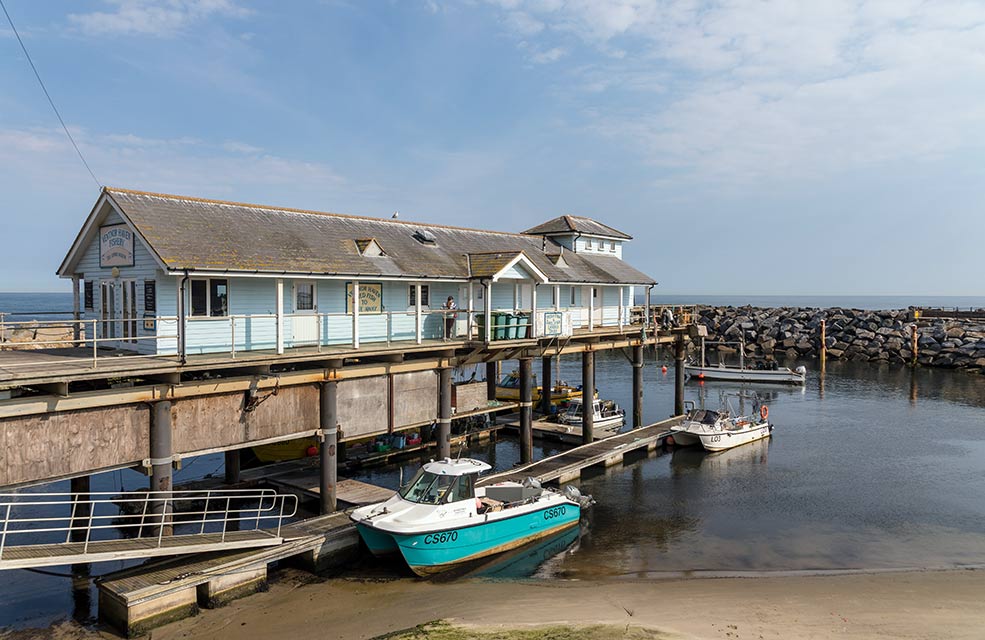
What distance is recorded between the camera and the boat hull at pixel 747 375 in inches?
2250

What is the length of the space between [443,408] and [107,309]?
10680mm

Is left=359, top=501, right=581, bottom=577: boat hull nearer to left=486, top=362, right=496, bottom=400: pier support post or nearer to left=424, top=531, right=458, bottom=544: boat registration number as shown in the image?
left=424, top=531, right=458, bottom=544: boat registration number

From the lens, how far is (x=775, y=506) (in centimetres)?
2516

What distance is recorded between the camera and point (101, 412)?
50.0 ft

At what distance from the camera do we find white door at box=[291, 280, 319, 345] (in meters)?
20.2

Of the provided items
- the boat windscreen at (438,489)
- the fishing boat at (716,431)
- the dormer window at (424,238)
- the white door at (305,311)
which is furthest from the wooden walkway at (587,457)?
the dormer window at (424,238)

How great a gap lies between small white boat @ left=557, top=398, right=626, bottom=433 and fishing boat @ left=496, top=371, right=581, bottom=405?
2307 millimetres

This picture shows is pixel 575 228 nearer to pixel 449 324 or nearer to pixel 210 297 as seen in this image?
pixel 449 324

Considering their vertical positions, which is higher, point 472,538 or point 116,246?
point 116,246

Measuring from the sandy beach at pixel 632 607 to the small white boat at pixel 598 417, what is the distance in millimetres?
16745

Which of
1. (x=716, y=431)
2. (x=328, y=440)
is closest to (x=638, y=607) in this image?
(x=328, y=440)

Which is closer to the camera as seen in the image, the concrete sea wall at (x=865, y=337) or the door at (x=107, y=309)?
the door at (x=107, y=309)

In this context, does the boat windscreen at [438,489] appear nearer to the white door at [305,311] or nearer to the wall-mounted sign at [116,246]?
the white door at [305,311]

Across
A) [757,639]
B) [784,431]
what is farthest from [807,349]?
[757,639]
